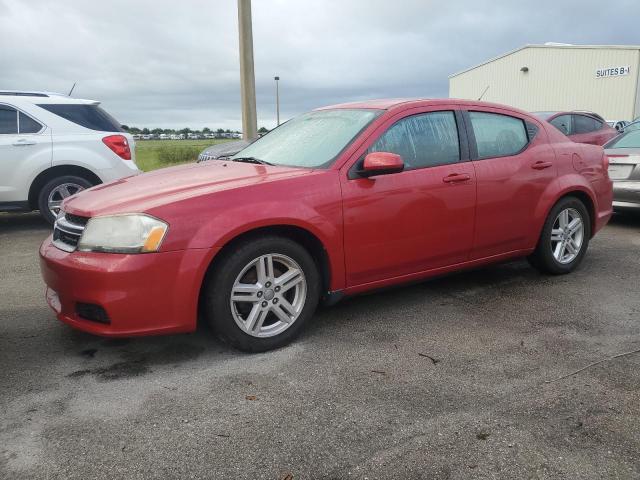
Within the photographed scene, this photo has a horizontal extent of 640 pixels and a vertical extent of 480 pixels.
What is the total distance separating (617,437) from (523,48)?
33.3 meters

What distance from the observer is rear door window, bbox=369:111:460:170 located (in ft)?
12.7

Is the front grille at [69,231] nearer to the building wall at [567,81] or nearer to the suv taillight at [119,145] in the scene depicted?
the suv taillight at [119,145]

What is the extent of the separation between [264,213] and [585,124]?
35.2 ft

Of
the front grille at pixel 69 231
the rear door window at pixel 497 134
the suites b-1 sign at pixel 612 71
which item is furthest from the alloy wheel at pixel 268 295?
the suites b-1 sign at pixel 612 71

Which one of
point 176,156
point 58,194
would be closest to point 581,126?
point 58,194

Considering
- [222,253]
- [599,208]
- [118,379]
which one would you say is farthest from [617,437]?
[599,208]

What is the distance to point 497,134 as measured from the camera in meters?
4.46

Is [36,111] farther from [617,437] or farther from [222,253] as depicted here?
[617,437]

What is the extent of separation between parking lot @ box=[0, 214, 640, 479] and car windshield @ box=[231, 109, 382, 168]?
3.81 feet

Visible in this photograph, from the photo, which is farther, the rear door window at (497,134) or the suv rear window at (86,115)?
the suv rear window at (86,115)

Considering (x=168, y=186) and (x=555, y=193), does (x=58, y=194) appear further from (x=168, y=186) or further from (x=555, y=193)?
(x=555, y=193)

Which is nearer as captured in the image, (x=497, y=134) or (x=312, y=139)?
(x=312, y=139)

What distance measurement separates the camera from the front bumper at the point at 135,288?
2.96 meters

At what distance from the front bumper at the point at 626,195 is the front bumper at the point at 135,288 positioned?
5.96 m
